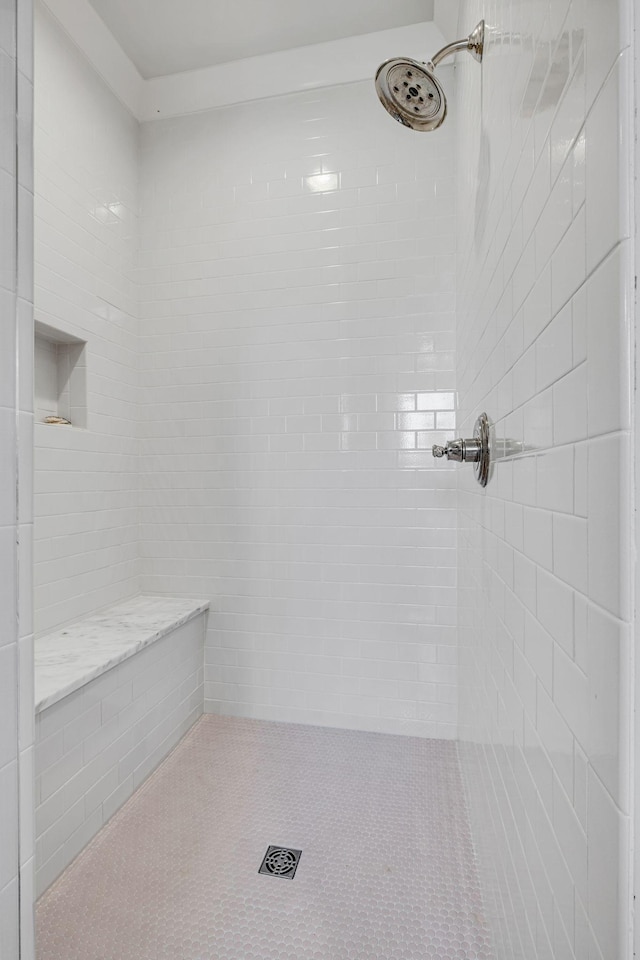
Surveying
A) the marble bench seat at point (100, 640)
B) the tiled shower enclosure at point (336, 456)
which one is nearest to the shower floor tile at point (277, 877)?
the tiled shower enclosure at point (336, 456)

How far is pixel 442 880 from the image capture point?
1.46 m

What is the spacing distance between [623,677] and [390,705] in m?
2.09

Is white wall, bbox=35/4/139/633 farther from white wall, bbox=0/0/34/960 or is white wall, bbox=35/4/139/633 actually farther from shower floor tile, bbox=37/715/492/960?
white wall, bbox=0/0/34/960

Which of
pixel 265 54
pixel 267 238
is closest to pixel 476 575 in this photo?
pixel 267 238

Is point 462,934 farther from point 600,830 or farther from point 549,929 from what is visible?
point 600,830

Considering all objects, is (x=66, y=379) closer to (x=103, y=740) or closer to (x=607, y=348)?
(x=103, y=740)

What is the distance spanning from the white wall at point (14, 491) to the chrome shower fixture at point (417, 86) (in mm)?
885

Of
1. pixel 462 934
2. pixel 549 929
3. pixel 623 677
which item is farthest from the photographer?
pixel 462 934

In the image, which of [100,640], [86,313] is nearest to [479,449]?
[100,640]

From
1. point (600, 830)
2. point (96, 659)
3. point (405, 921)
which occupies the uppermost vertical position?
point (600, 830)

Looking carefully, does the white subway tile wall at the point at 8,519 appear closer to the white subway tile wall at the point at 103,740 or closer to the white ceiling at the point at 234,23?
the white subway tile wall at the point at 103,740

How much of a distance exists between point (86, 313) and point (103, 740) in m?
1.73

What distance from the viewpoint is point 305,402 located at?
2.36 meters

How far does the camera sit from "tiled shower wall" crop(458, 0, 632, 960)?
39cm
